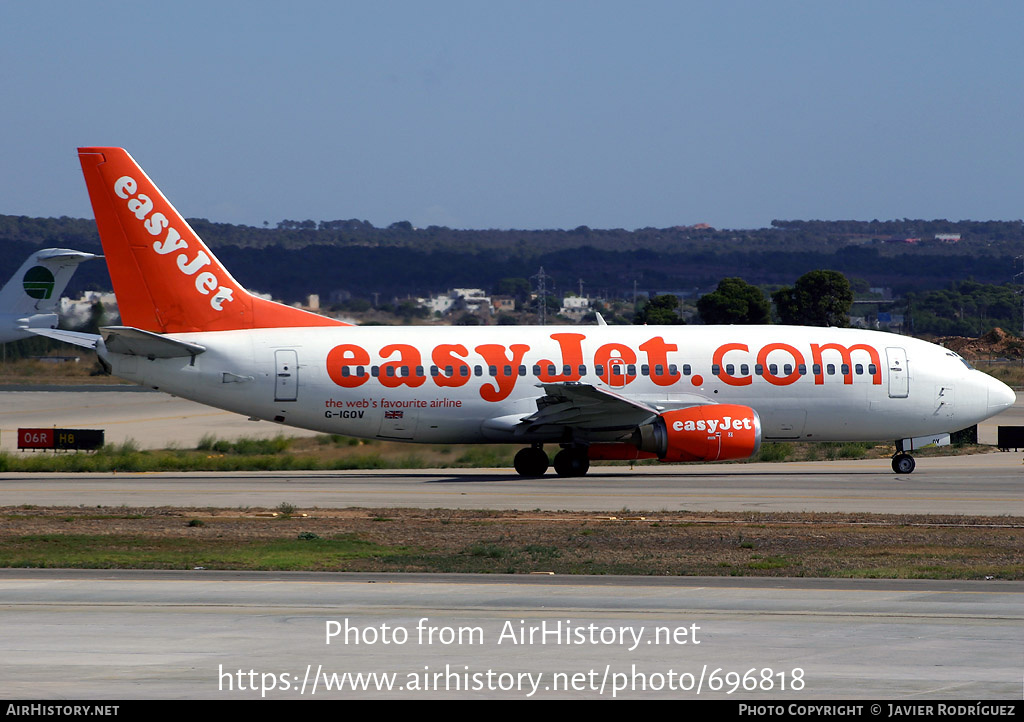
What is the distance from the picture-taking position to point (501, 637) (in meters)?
13.9

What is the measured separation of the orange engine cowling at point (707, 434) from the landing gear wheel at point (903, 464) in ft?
14.9

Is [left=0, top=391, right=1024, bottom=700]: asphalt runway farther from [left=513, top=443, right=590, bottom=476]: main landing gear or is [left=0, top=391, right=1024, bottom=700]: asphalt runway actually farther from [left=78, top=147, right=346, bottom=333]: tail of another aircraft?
[left=513, top=443, right=590, bottom=476]: main landing gear

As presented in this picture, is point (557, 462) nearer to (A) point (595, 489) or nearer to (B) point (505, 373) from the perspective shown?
(B) point (505, 373)

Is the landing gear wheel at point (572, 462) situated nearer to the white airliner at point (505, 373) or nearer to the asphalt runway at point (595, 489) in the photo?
the white airliner at point (505, 373)

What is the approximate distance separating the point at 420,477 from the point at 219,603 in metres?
20.5

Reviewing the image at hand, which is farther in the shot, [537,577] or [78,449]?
[78,449]

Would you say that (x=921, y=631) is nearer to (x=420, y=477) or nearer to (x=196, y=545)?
(x=196, y=545)

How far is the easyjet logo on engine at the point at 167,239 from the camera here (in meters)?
34.5

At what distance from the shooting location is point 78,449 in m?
44.3

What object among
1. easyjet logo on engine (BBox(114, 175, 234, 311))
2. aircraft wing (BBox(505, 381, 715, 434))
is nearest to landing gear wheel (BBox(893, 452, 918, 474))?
aircraft wing (BBox(505, 381, 715, 434))

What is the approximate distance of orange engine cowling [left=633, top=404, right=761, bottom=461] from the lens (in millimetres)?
34000

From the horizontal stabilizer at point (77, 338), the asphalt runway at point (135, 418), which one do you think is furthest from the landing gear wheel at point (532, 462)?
the asphalt runway at point (135, 418)
